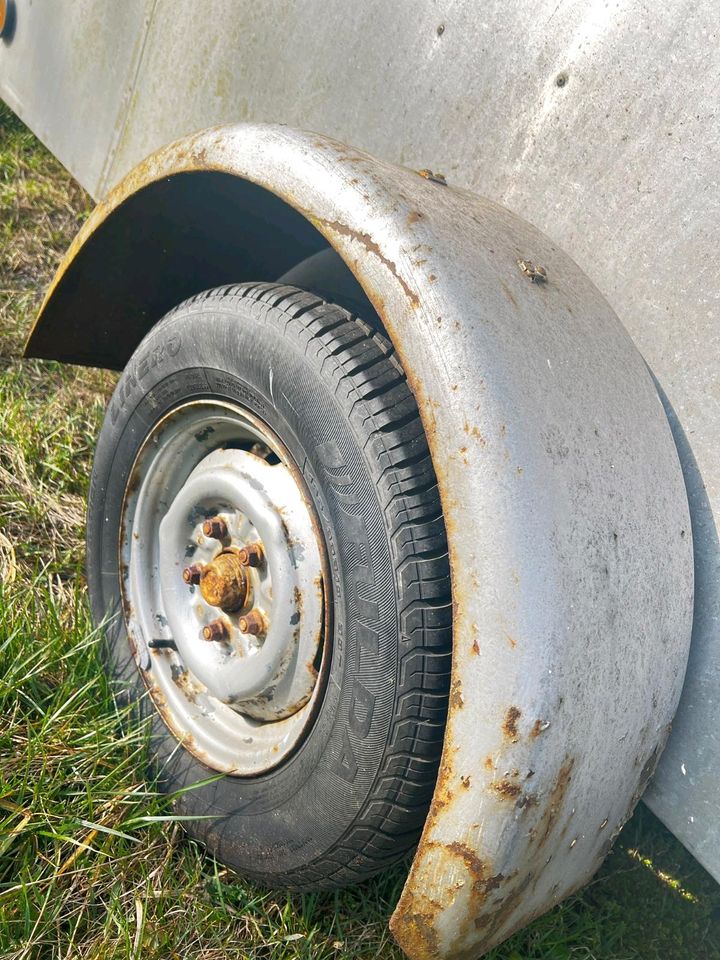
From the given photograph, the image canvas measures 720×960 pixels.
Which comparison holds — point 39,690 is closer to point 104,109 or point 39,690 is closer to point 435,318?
point 435,318

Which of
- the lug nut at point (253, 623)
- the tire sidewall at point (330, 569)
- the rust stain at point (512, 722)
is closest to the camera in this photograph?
the rust stain at point (512, 722)

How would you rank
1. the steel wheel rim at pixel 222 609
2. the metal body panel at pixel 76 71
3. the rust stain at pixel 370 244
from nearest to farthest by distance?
the rust stain at pixel 370 244 → the steel wheel rim at pixel 222 609 → the metal body panel at pixel 76 71

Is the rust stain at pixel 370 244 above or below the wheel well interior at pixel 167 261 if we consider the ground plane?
above

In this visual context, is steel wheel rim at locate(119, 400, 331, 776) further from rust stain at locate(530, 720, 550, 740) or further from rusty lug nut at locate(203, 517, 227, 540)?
rust stain at locate(530, 720, 550, 740)

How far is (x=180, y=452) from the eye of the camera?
6.38 ft

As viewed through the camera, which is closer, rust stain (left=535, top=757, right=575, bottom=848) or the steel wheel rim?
rust stain (left=535, top=757, right=575, bottom=848)

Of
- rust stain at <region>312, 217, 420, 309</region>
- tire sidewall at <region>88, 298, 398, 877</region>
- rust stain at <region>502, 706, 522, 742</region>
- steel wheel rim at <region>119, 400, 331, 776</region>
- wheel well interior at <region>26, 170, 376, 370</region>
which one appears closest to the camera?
Answer: rust stain at <region>502, 706, 522, 742</region>

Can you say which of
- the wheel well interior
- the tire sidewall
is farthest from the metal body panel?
the tire sidewall

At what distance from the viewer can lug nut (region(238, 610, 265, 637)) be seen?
68.6 inches

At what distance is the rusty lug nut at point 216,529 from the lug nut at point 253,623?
18 cm

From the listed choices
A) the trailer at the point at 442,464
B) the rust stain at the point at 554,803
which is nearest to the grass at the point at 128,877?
the trailer at the point at 442,464

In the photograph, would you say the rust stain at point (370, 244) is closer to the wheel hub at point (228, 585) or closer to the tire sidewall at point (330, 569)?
the tire sidewall at point (330, 569)

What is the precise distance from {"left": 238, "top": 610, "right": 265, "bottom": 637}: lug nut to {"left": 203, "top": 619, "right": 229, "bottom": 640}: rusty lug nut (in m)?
0.09

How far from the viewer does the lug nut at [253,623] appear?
68.6 inches
